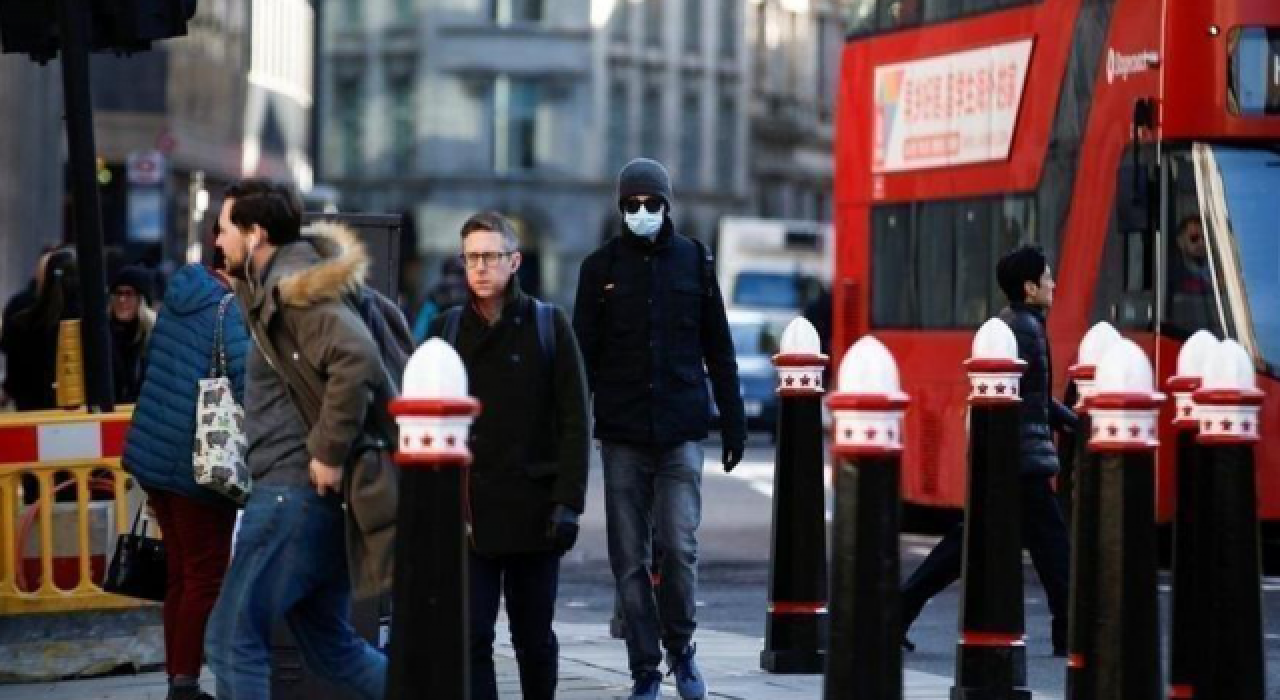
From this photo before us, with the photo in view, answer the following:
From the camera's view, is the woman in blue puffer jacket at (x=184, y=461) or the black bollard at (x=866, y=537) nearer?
the black bollard at (x=866, y=537)

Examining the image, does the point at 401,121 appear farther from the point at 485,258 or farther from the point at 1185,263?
the point at 485,258

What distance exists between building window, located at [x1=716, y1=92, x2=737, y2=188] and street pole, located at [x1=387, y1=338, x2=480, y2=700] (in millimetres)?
81374

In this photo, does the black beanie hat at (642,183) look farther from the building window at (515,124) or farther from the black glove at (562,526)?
the building window at (515,124)

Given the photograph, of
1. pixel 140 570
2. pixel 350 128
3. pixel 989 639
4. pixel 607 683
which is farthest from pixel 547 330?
pixel 350 128

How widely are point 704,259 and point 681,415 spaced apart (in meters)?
0.63

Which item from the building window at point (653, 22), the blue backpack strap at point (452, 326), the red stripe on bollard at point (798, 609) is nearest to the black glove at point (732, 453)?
the red stripe on bollard at point (798, 609)

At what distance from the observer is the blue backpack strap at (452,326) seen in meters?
10.7

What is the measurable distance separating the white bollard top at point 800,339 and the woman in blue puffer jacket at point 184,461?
286cm

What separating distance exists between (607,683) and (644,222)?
69.4 inches

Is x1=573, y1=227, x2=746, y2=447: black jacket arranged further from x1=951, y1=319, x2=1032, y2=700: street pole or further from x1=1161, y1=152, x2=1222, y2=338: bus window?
x1=1161, y1=152, x2=1222, y2=338: bus window

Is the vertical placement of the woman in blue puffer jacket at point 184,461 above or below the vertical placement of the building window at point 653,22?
below

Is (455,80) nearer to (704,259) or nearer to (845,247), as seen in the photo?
(845,247)

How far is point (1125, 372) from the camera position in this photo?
980 cm

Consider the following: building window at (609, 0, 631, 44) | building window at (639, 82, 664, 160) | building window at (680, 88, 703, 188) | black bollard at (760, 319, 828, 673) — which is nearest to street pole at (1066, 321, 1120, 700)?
black bollard at (760, 319, 828, 673)
